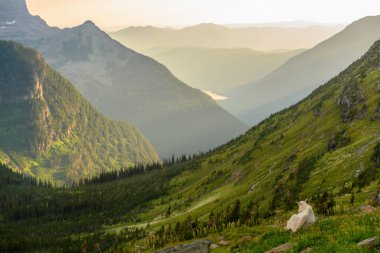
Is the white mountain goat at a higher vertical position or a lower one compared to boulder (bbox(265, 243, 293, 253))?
higher

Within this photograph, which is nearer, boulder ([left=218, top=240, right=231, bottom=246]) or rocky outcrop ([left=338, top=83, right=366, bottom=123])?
boulder ([left=218, top=240, right=231, bottom=246])

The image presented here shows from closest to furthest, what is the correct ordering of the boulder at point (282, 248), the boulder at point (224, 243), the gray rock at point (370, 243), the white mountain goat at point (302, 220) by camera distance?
the gray rock at point (370, 243) → the boulder at point (282, 248) → the white mountain goat at point (302, 220) → the boulder at point (224, 243)

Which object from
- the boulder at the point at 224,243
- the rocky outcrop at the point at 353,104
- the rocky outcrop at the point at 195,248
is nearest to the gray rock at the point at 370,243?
the boulder at the point at 224,243

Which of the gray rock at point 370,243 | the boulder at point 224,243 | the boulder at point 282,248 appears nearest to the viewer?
the gray rock at point 370,243

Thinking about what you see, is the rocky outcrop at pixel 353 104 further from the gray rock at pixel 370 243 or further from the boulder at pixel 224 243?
the gray rock at pixel 370 243

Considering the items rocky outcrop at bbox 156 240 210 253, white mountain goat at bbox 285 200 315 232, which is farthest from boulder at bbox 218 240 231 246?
white mountain goat at bbox 285 200 315 232

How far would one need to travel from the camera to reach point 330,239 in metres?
30.8

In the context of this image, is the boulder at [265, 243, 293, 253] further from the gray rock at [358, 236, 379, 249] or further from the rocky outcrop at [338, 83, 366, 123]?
the rocky outcrop at [338, 83, 366, 123]

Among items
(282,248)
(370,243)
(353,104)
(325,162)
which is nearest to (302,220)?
(282,248)

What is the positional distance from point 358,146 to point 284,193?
23256 millimetres

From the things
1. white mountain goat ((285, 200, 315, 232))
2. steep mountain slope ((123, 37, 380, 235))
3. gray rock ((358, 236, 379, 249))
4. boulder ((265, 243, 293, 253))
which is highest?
gray rock ((358, 236, 379, 249))

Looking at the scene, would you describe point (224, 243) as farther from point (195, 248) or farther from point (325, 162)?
point (325, 162)

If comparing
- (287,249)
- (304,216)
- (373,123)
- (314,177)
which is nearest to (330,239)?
(287,249)

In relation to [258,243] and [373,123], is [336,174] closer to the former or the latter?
[373,123]
